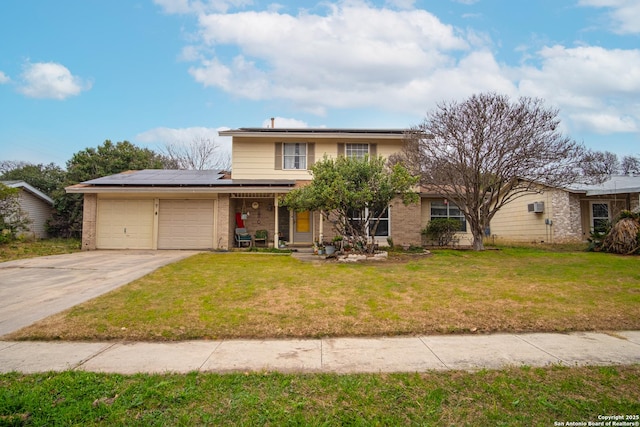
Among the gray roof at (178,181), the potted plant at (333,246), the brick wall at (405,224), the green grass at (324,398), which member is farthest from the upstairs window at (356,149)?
the green grass at (324,398)

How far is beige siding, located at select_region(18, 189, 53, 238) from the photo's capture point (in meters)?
18.6

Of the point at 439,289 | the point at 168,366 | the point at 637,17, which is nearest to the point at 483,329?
the point at 439,289

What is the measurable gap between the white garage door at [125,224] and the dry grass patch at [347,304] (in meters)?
6.87

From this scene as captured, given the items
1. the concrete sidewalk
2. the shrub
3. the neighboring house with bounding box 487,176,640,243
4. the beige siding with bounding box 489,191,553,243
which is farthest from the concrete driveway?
the beige siding with bounding box 489,191,553,243

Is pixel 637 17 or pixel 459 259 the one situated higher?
pixel 637 17

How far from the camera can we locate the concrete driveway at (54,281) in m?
5.52

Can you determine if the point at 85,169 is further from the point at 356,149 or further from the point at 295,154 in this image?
the point at 356,149

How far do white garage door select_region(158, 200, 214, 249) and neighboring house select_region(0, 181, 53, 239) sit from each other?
922cm

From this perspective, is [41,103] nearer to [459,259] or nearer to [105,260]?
[105,260]

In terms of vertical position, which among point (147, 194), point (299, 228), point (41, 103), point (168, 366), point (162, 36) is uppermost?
point (162, 36)

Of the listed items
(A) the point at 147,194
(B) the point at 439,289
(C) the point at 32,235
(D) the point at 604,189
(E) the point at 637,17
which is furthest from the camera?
(C) the point at 32,235

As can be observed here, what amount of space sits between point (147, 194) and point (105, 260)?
464 cm

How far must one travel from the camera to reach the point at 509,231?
2114cm

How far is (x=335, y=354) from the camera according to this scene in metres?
3.92
